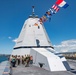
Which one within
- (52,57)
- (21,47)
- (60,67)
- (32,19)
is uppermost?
(32,19)

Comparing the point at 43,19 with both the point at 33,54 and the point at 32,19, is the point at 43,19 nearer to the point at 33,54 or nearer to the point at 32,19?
the point at 33,54

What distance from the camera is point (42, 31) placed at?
36.7 metres

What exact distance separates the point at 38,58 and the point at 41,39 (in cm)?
930

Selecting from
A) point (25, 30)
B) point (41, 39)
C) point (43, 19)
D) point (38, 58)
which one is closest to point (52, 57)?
point (38, 58)

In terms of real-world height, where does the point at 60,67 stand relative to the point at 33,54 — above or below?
below

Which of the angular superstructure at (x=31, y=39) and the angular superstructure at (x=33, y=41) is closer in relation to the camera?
the angular superstructure at (x=33, y=41)

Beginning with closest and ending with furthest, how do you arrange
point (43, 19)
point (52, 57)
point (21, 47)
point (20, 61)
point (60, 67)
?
point (60, 67), point (52, 57), point (43, 19), point (20, 61), point (21, 47)

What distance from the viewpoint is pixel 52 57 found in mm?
A: 23750

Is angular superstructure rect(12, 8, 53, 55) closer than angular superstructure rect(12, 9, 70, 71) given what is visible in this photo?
No

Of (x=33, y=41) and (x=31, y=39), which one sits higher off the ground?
(x=31, y=39)

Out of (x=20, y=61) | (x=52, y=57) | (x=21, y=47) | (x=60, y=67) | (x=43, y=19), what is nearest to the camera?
(x=60, y=67)

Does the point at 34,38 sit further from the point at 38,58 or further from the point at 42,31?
the point at 38,58

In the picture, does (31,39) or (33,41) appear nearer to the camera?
(33,41)

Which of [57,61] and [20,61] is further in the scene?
[20,61]
